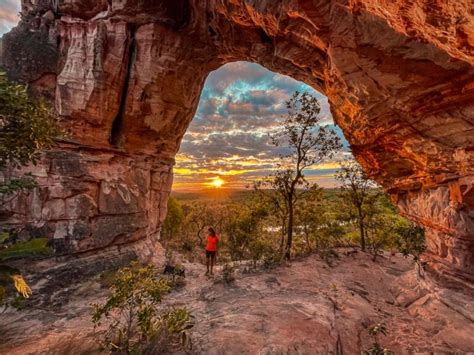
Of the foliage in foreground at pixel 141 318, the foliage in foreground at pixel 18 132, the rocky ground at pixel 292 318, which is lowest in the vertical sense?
the rocky ground at pixel 292 318

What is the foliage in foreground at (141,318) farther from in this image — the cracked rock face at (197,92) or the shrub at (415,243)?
the shrub at (415,243)

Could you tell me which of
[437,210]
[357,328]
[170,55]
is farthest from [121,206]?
[437,210]

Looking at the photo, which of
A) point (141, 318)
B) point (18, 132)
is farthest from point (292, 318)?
point (18, 132)

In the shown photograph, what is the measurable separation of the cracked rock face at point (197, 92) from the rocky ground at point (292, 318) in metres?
1.71

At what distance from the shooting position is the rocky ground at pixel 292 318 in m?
5.98

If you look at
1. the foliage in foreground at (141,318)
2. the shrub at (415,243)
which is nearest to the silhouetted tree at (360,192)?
the shrub at (415,243)

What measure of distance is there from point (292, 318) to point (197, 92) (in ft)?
42.2

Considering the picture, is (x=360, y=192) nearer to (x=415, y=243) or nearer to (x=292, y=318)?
(x=415, y=243)

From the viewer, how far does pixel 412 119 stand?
6.58 m

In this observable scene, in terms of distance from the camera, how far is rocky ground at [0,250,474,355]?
5984 millimetres

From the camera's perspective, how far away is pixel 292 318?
708 centimetres

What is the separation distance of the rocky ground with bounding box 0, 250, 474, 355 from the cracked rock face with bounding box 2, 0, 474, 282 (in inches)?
67.5

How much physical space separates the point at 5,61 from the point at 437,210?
1858 cm

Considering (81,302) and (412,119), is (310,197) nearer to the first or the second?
(412,119)
